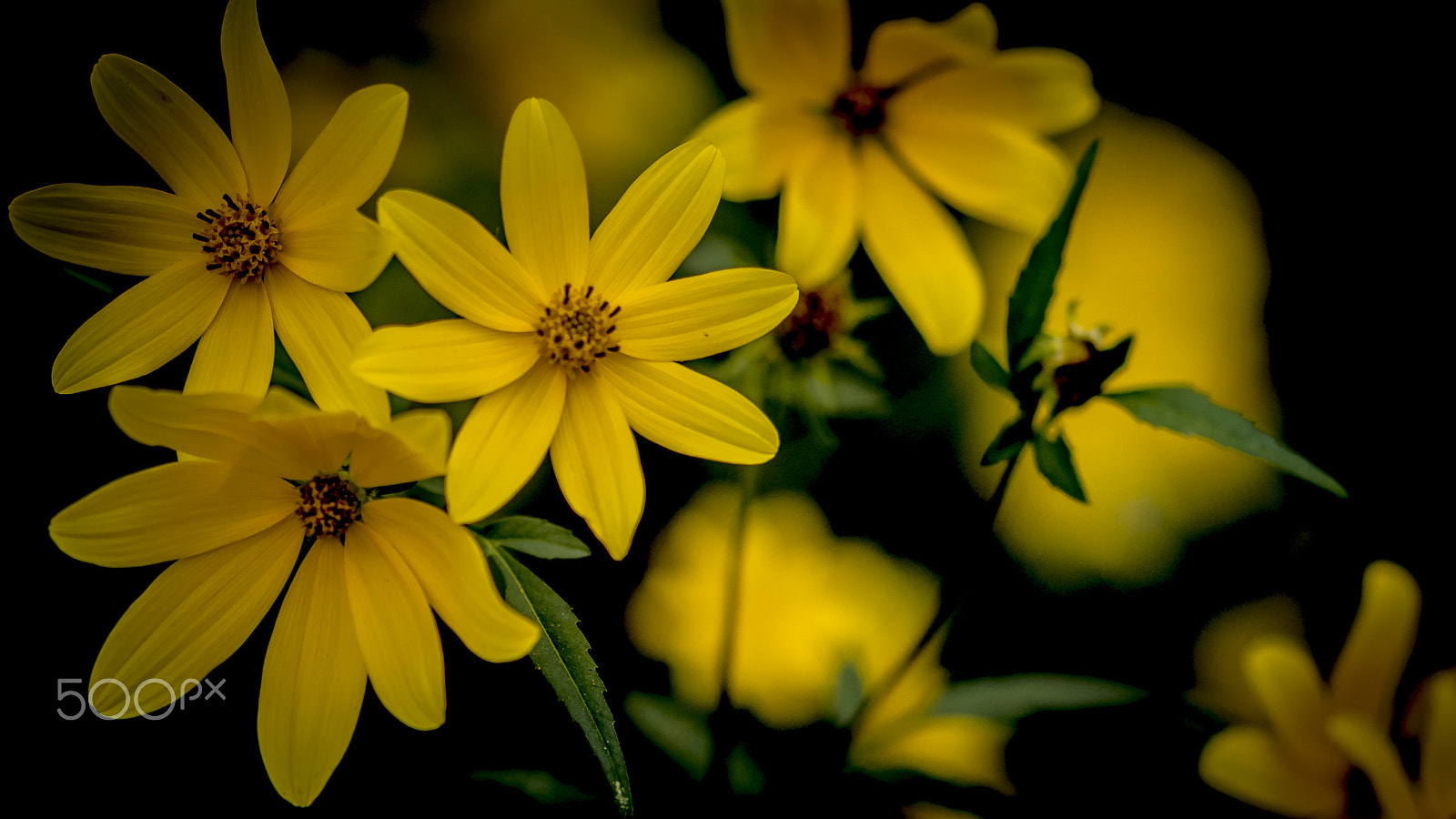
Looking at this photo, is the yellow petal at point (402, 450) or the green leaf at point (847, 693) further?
the green leaf at point (847, 693)

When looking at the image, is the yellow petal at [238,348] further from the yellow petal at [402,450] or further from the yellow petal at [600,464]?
the yellow petal at [600,464]

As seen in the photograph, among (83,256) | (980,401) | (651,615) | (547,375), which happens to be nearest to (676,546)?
(651,615)

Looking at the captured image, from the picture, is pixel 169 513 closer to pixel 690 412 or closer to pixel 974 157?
pixel 690 412

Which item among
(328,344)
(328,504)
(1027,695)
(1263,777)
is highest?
(328,344)

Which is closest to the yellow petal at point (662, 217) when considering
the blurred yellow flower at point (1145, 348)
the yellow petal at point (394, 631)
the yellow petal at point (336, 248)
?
the yellow petal at point (336, 248)

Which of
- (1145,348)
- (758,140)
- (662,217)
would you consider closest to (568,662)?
(662,217)

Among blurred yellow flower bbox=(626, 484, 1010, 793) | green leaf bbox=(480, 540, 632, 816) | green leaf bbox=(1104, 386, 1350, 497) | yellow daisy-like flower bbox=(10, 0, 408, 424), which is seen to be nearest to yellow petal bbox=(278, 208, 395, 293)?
yellow daisy-like flower bbox=(10, 0, 408, 424)
